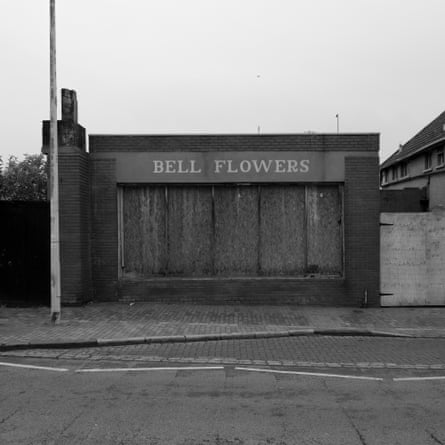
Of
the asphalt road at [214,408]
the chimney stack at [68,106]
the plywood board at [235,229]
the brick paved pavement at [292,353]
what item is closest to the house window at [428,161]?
the plywood board at [235,229]

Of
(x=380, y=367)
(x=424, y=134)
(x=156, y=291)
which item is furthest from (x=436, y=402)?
(x=424, y=134)

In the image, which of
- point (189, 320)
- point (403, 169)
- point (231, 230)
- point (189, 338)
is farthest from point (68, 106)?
point (403, 169)

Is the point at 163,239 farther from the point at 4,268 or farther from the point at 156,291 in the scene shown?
the point at 4,268

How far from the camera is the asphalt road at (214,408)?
4.64 metres

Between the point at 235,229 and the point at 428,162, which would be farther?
the point at 428,162

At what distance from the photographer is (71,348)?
8703mm

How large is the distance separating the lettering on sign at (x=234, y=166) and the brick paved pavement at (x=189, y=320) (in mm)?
3431

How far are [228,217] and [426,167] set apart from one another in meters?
13.9

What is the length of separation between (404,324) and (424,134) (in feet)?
57.2

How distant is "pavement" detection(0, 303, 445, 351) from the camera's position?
914cm

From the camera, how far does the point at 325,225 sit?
1301 centimetres

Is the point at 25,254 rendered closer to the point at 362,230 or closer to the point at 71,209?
the point at 71,209

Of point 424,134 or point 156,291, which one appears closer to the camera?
point 156,291

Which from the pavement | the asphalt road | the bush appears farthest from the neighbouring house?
the bush
